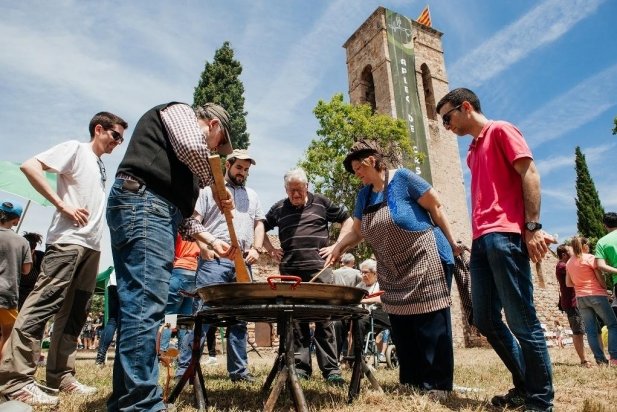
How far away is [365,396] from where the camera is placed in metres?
2.80

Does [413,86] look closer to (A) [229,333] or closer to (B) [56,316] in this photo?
(A) [229,333]

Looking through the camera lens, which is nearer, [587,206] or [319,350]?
[319,350]

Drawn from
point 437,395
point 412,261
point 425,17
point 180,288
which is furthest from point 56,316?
point 425,17

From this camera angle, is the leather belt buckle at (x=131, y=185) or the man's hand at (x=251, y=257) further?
the man's hand at (x=251, y=257)

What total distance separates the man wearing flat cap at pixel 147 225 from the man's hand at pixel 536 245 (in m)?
1.76

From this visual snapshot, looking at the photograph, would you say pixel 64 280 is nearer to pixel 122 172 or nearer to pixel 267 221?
pixel 122 172

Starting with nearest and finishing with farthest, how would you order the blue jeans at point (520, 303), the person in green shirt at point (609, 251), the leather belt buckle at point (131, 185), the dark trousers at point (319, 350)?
the leather belt buckle at point (131, 185)
the blue jeans at point (520, 303)
the dark trousers at point (319, 350)
the person in green shirt at point (609, 251)

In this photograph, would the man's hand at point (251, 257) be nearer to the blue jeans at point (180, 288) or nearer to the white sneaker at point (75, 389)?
the blue jeans at point (180, 288)

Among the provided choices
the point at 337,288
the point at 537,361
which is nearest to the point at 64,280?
the point at 337,288

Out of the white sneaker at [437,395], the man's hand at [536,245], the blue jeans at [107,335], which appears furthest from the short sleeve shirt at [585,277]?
the blue jeans at [107,335]

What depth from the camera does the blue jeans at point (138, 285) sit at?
205cm

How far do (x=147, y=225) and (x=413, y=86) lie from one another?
19.2 meters

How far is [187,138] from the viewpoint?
86.9 inches

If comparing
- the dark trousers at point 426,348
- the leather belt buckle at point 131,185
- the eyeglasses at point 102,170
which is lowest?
the dark trousers at point 426,348
